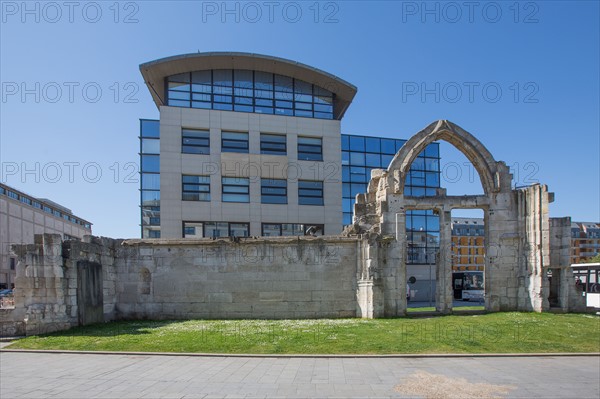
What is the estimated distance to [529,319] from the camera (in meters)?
18.0

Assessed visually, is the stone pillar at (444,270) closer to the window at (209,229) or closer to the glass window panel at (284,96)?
the window at (209,229)

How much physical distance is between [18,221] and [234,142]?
58.1m

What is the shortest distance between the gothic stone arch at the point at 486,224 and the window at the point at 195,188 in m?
17.8

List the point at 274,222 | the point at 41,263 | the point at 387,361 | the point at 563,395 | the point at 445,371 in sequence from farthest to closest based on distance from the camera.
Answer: the point at 274,222 < the point at 41,263 < the point at 387,361 < the point at 445,371 < the point at 563,395

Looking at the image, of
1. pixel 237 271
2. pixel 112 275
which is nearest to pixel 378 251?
pixel 237 271

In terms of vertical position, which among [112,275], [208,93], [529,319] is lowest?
[529,319]

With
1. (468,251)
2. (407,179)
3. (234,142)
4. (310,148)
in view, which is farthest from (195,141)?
(468,251)

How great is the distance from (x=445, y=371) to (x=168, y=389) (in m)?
7.78

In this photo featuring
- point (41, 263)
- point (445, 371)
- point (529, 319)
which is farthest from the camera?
point (529, 319)

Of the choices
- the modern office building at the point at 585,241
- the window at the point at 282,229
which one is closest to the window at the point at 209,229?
the window at the point at 282,229

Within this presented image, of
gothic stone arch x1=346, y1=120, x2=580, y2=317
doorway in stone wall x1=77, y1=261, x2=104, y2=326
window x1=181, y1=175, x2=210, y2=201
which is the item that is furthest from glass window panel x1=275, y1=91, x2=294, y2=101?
doorway in stone wall x1=77, y1=261, x2=104, y2=326

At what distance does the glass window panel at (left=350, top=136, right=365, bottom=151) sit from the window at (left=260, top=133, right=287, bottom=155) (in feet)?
46.6

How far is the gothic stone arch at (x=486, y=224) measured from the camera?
19922mm

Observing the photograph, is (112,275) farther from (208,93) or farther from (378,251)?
(208,93)
